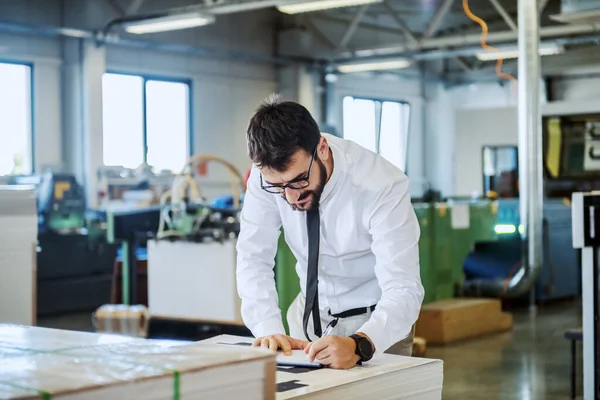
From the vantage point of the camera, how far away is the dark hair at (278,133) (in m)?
1.99

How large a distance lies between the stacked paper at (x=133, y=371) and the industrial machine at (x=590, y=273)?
9.42 ft

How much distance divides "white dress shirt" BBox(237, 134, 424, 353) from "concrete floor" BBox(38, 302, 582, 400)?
2775mm

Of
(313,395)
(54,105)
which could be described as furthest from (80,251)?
(313,395)

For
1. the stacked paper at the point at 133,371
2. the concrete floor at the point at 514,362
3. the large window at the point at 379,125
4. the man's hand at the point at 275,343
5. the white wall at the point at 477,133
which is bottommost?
the concrete floor at the point at 514,362

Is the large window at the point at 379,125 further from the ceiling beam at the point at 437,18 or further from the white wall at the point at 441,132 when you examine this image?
the ceiling beam at the point at 437,18

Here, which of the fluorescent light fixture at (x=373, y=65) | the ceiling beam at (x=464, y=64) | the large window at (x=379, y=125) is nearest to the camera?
the fluorescent light fixture at (x=373, y=65)

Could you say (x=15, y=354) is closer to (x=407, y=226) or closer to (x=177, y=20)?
(x=407, y=226)

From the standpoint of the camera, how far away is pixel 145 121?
456 inches

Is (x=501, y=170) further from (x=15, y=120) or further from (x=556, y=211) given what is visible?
(x=15, y=120)

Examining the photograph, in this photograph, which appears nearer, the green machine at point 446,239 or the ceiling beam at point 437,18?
the green machine at point 446,239

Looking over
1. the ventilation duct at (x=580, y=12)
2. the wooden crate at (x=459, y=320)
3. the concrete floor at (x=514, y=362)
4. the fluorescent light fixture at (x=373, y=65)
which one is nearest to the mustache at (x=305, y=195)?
the concrete floor at (x=514, y=362)

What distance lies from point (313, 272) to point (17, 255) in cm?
110

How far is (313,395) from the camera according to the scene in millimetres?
1593

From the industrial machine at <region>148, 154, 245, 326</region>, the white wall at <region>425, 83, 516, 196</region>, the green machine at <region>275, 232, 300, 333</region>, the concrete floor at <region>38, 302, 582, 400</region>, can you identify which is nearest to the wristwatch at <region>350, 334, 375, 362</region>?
the concrete floor at <region>38, 302, 582, 400</region>
